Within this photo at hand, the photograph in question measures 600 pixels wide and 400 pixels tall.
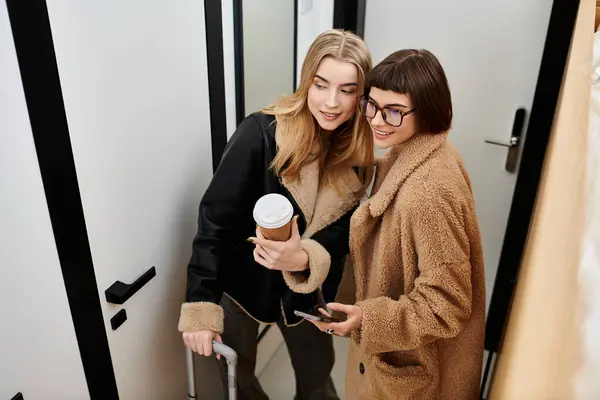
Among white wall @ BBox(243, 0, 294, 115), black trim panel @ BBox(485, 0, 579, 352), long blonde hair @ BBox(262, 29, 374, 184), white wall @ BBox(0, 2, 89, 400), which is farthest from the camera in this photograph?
black trim panel @ BBox(485, 0, 579, 352)

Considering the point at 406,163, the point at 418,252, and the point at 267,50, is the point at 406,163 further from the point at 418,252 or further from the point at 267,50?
the point at 267,50

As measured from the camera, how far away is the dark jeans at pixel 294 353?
1.45 meters

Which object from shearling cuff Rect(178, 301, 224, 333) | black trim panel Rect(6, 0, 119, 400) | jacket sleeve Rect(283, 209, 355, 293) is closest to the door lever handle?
jacket sleeve Rect(283, 209, 355, 293)

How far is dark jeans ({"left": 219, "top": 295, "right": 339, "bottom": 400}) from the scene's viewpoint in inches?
57.2

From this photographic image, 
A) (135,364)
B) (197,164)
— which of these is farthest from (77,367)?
(197,164)

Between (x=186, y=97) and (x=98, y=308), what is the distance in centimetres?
54

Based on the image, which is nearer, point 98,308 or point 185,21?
point 98,308

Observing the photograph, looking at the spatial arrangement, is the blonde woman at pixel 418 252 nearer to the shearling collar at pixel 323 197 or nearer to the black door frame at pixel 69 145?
the shearling collar at pixel 323 197

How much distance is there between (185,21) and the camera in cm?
118

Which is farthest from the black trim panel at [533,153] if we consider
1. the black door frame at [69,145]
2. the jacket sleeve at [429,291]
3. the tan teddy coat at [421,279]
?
the jacket sleeve at [429,291]

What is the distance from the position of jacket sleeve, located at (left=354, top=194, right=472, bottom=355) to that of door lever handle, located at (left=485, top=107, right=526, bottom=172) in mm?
1358

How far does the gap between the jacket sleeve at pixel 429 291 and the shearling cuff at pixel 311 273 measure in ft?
0.54

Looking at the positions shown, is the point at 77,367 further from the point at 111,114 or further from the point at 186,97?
the point at 186,97

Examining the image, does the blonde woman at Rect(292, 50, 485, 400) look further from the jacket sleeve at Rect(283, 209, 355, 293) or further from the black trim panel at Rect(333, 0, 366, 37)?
the black trim panel at Rect(333, 0, 366, 37)
